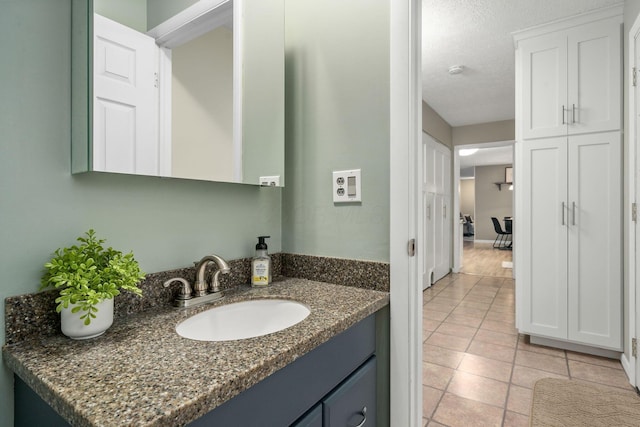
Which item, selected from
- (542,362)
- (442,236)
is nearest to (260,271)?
(542,362)

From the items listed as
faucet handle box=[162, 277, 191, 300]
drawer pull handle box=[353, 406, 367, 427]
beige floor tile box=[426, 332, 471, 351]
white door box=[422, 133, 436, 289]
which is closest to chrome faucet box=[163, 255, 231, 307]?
faucet handle box=[162, 277, 191, 300]

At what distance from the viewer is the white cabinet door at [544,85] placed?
7.84 ft

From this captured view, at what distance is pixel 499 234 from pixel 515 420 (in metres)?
9.03

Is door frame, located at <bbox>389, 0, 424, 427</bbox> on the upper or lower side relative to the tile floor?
upper

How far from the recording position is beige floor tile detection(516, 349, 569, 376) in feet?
7.10

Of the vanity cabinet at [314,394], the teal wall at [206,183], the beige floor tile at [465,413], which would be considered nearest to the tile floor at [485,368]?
the beige floor tile at [465,413]

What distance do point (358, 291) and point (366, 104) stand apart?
660 millimetres

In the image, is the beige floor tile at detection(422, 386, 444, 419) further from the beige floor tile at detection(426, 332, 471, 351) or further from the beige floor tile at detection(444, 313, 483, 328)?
the beige floor tile at detection(444, 313, 483, 328)

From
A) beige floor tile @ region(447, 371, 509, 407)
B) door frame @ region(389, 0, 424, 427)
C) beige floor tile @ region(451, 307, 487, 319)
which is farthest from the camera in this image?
beige floor tile @ region(451, 307, 487, 319)

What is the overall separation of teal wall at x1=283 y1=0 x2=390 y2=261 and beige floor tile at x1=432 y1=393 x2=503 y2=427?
3.76 feet

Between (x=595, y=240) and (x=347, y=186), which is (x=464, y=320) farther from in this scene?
(x=347, y=186)

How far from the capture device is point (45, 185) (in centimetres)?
73

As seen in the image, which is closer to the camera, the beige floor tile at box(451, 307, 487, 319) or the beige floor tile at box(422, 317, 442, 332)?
the beige floor tile at box(422, 317, 442, 332)

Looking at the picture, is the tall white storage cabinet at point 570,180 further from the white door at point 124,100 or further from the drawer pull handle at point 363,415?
the white door at point 124,100
